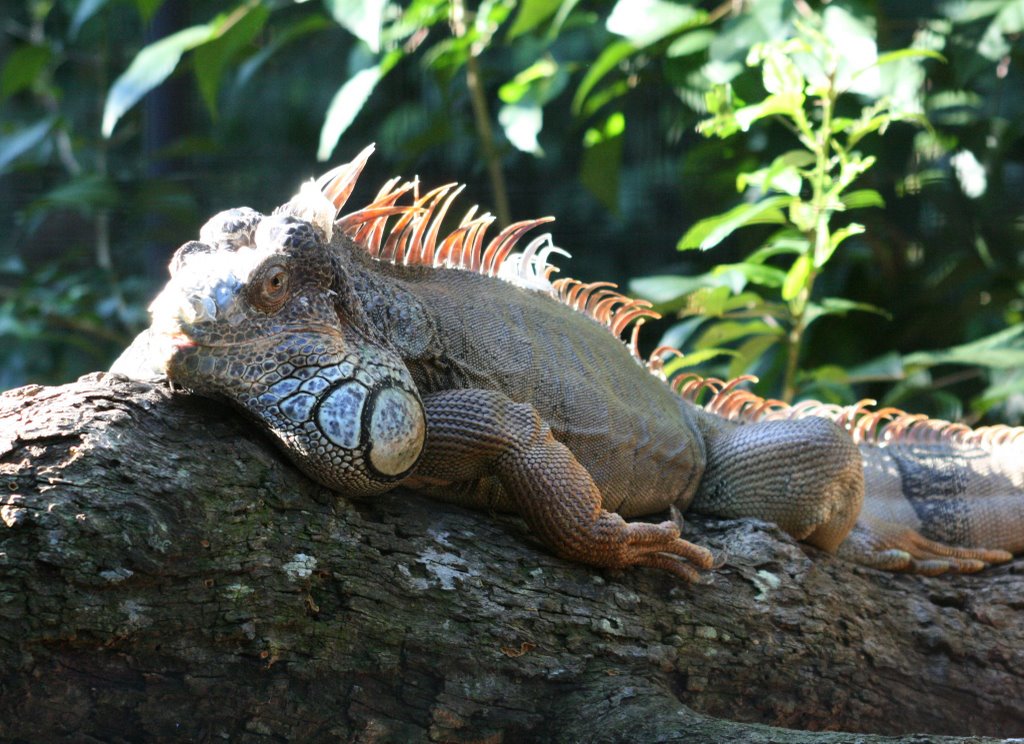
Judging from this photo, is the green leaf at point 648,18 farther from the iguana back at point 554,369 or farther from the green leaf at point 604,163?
the iguana back at point 554,369

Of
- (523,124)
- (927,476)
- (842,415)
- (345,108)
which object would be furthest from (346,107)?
(927,476)

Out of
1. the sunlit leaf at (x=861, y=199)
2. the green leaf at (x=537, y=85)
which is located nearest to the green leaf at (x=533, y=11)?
the green leaf at (x=537, y=85)

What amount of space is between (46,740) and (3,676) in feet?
0.53

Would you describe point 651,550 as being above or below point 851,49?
below

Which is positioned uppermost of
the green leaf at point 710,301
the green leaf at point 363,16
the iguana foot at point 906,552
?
the green leaf at point 363,16

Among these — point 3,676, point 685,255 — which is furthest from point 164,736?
point 685,255

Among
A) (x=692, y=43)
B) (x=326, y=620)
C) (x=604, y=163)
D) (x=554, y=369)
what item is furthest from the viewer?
(x=604, y=163)

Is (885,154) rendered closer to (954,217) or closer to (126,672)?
Result: (954,217)

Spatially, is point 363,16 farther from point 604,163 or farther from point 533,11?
point 604,163

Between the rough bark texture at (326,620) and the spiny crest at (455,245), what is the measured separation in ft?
2.51

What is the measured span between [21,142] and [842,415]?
4920mm

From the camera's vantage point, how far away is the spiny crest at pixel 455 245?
121 inches

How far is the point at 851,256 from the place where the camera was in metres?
5.80

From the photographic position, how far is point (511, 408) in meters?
2.95
